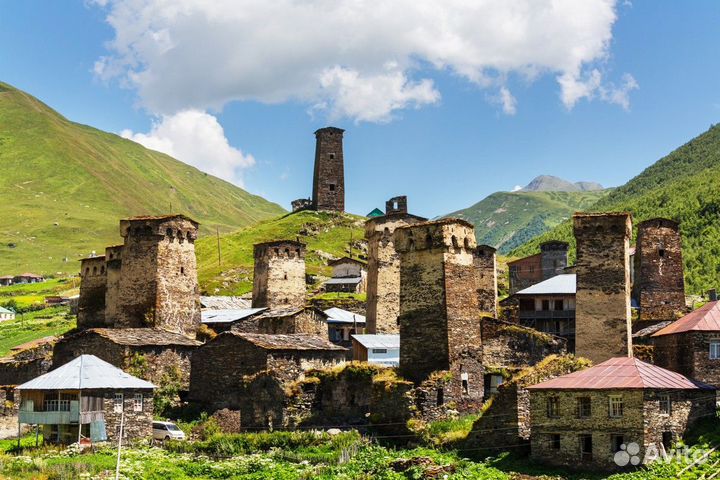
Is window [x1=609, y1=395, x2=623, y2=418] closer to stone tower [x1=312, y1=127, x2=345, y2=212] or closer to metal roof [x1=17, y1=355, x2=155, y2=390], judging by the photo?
metal roof [x1=17, y1=355, x2=155, y2=390]

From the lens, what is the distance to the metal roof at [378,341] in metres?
57.5

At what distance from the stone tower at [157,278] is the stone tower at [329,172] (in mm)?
72192

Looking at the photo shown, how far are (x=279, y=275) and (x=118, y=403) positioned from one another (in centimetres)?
2709

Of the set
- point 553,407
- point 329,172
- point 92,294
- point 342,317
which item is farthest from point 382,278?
point 329,172

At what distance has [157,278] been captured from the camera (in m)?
59.6

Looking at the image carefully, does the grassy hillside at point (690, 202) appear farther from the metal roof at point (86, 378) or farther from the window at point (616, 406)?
the metal roof at point (86, 378)

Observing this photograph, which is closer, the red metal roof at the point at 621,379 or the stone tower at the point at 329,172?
the red metal roof at the point at 621,379

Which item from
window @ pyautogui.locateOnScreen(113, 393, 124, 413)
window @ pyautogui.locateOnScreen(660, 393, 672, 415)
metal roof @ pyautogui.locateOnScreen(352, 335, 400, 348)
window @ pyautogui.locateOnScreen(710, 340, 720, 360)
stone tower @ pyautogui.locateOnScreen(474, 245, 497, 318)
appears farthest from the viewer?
stone tower @ pyautogui.locateOnScreen(474, 245, 497, 318)

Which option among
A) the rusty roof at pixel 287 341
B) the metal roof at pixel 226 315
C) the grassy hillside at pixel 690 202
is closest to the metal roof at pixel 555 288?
the rusty roof at pixel 287 341

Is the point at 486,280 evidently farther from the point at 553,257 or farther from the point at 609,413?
the point at 609,413

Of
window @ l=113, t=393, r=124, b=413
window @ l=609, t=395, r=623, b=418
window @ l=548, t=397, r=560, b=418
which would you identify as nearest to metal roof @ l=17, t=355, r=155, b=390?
window @ l=113, t=393, r=124, b=413

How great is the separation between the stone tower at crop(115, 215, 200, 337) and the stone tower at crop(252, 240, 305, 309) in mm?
11323

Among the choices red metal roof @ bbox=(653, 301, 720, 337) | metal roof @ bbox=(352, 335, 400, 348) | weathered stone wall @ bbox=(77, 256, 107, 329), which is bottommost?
metal roof @ bbox=(352, 335, 400, 348)

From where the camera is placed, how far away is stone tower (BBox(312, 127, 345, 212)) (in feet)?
435
